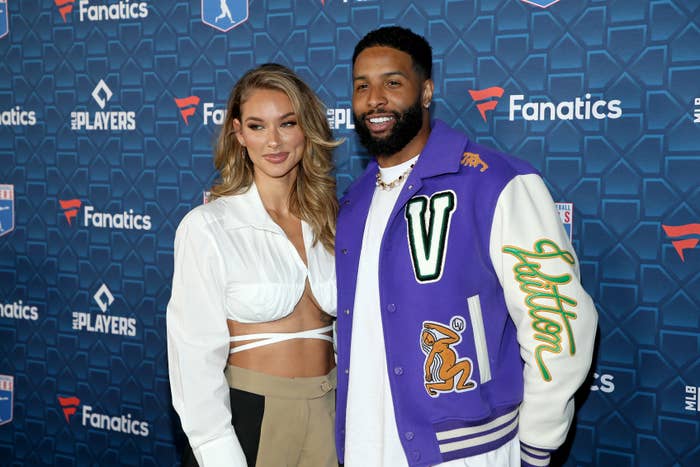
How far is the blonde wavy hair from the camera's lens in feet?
6.07

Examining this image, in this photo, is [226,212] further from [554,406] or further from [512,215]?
[554,406]

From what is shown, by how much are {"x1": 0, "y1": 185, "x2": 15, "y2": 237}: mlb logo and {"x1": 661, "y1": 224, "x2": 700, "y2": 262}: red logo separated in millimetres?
2539

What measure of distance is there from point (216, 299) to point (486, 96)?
3.47 ft

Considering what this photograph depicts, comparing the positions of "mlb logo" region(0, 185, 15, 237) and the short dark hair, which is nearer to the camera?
the short dark hair

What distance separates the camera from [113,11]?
2725mm

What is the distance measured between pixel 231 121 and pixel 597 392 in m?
1.33

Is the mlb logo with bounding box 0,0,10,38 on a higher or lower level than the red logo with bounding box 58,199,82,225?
higher

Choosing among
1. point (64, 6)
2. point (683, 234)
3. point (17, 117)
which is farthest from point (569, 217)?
point (17, 117)

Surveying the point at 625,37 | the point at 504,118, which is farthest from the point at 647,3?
the point at 504,118

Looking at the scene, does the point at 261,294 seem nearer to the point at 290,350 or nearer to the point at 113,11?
the point at 290,350

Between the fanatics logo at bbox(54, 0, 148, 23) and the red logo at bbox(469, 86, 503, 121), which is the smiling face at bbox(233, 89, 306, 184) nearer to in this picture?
the red logo at bbox(469, 86, 503, 121)

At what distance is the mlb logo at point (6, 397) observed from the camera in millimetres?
3059

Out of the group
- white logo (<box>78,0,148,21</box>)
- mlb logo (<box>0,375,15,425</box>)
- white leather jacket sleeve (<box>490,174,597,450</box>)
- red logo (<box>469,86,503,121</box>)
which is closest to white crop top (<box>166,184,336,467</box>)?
white leather jacket sleeve (<box>490,174,597,450</box>)

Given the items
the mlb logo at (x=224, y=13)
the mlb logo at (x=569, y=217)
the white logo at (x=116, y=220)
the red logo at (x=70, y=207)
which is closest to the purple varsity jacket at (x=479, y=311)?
the mlb logo at (x=569, y=217)
